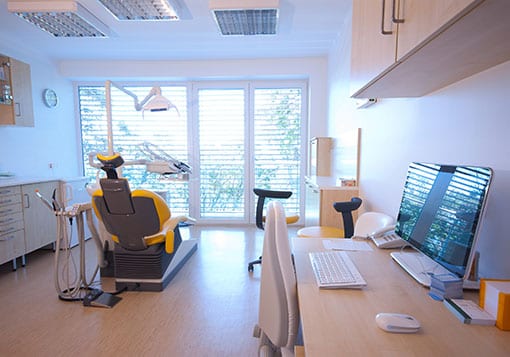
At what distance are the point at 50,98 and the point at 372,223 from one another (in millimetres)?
4710

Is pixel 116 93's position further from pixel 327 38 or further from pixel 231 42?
pixel 327 38

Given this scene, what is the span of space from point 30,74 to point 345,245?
14.3 feet

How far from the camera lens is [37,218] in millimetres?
3301

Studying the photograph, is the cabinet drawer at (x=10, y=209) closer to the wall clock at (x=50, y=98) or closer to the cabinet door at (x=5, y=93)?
the cabinet door at (x=5, y=93)

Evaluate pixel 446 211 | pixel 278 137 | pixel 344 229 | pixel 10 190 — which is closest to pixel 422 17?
pixel 446 211

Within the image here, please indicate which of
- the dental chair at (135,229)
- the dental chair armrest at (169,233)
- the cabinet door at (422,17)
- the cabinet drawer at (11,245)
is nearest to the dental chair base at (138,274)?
the dental chair at (135,229)

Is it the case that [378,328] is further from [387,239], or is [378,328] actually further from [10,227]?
[10,227]

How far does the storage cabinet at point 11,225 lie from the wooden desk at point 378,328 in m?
3.23

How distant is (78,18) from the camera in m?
2.74

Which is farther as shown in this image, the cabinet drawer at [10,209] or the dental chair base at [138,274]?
the cabinet drawer at [10,209]

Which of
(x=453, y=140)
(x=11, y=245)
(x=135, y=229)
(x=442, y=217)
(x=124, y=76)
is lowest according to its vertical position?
(x=11, y=245)

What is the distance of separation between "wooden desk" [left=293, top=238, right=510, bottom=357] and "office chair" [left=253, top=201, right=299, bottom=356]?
6 cm

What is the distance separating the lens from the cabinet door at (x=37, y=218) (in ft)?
10.3

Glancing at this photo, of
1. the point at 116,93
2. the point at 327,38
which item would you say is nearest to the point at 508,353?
the point at 327,38
